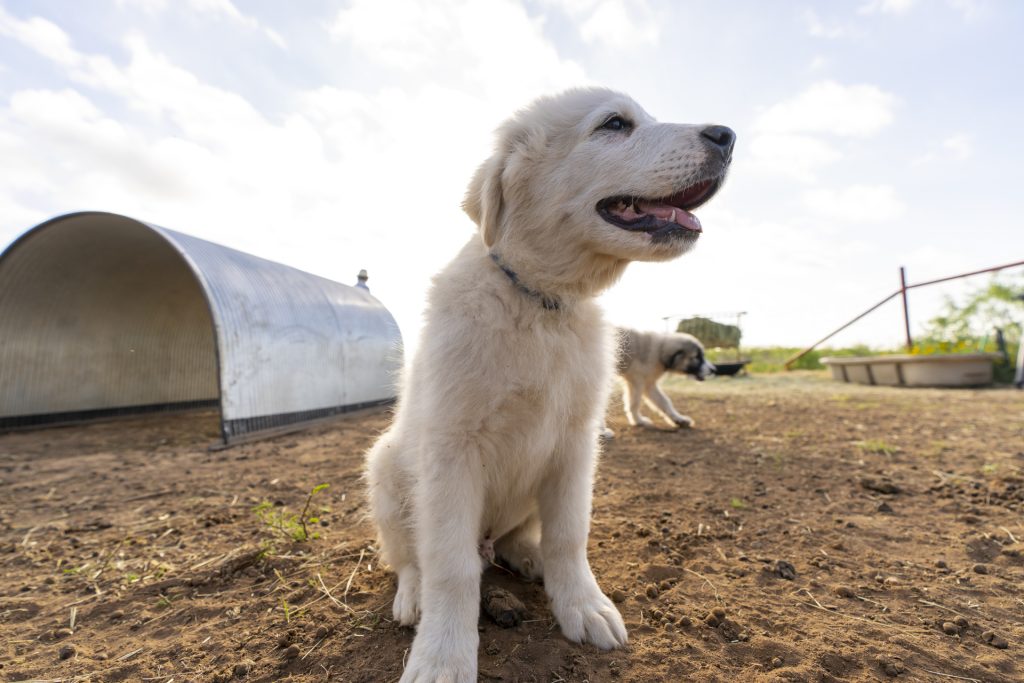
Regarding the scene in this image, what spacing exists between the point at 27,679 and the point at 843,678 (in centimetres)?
291

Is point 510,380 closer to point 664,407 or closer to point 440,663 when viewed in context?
point 440,663

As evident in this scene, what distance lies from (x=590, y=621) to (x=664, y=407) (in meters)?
5.88

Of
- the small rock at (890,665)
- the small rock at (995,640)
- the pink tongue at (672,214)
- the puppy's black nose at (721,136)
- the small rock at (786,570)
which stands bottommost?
the small rock at (995,640)

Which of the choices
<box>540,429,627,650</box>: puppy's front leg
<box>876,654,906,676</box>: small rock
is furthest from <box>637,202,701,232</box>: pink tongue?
<box>876,654,906,676</box>: small rock

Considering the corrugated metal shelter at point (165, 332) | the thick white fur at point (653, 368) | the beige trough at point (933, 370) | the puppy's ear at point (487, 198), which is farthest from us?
the beige trough at point (933, 370)

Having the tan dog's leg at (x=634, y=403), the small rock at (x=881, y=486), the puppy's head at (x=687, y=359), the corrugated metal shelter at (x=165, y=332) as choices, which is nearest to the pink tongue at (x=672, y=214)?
the small rock at (x=881, y=486)

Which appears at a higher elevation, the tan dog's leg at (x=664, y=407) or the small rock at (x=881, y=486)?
the tan dog's leg at (x=664, y=407)

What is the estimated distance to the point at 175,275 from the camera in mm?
9867

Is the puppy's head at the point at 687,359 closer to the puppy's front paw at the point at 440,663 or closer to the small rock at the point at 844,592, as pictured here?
the small rock at the point at 844,592

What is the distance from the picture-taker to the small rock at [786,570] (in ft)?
7.91

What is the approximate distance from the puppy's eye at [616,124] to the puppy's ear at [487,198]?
18.8 inches

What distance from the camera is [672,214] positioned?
6.80 ft

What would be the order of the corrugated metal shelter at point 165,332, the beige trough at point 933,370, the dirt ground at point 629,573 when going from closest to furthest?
the dirt ground at point 629,573 → the corrugated metal shelter at point 165,332 → the beige trough at point 933,370

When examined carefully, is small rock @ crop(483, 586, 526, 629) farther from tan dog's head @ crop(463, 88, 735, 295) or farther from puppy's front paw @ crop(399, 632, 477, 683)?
tan dog's head @ crop(463, 88, 735, 295)
